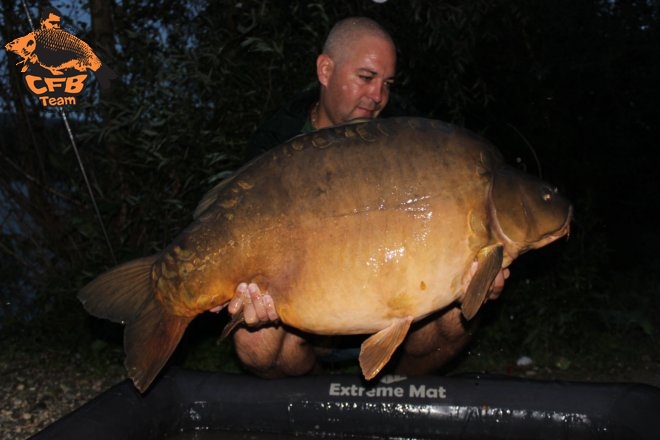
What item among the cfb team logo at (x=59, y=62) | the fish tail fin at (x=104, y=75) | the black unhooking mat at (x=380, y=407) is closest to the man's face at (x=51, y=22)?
the cfb team logo at (x=59, y=62)

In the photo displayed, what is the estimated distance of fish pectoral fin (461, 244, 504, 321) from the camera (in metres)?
1.72

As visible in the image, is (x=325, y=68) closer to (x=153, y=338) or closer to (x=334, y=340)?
(x=334, y=340)

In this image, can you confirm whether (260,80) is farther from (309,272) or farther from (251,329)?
(309,272)

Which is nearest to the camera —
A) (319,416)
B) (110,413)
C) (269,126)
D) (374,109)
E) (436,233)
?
(436,233)

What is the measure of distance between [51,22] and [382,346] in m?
2.40

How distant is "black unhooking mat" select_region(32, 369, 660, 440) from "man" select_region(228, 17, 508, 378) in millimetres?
110

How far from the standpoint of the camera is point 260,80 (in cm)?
330

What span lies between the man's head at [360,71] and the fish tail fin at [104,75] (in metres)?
1.23

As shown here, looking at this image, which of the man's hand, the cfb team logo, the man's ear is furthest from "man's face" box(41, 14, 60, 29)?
the man's hand

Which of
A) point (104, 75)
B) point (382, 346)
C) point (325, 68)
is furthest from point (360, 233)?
point (104, 75)

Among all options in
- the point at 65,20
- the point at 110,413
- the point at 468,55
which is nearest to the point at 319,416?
the point at 110,413

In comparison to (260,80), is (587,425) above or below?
below

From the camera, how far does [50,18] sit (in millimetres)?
3361

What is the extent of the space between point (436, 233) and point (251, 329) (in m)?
0.78
